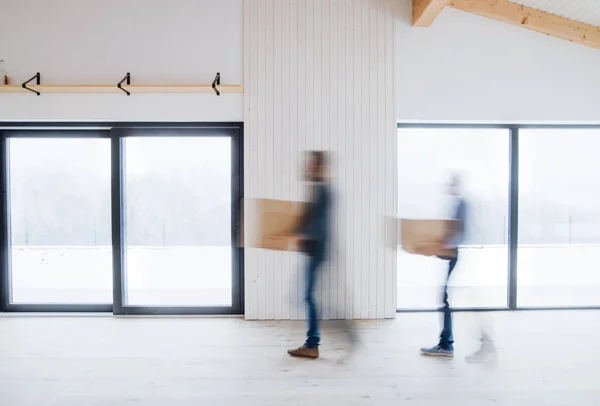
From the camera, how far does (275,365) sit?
8.44 ft

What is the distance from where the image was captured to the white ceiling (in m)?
3.25

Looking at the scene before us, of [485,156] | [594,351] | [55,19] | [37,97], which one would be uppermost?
[55,19]

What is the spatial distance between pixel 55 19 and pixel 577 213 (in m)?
5.92

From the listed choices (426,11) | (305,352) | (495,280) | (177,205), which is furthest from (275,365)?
(426,11)

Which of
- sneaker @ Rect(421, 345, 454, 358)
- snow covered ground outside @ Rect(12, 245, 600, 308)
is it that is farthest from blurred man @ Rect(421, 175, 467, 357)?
snow covered ground outside @ Rect(12, 245, 600, 308)

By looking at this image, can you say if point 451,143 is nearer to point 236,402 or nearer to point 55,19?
point 236,402

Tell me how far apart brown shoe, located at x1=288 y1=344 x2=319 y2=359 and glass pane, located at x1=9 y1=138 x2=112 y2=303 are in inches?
87.8

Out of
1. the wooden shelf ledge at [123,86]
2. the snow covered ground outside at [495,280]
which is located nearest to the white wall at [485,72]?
the snow covered ground outside at [495,280]

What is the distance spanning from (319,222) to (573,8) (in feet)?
10.7

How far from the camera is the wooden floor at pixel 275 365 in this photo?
2.20m

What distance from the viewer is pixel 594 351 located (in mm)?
2826

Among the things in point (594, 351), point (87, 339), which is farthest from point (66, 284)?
point (594, 351)

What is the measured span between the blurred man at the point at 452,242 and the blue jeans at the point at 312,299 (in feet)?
2.96

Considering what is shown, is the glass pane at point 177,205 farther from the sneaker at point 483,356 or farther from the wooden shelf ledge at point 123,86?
the sneaker at point 483,356
